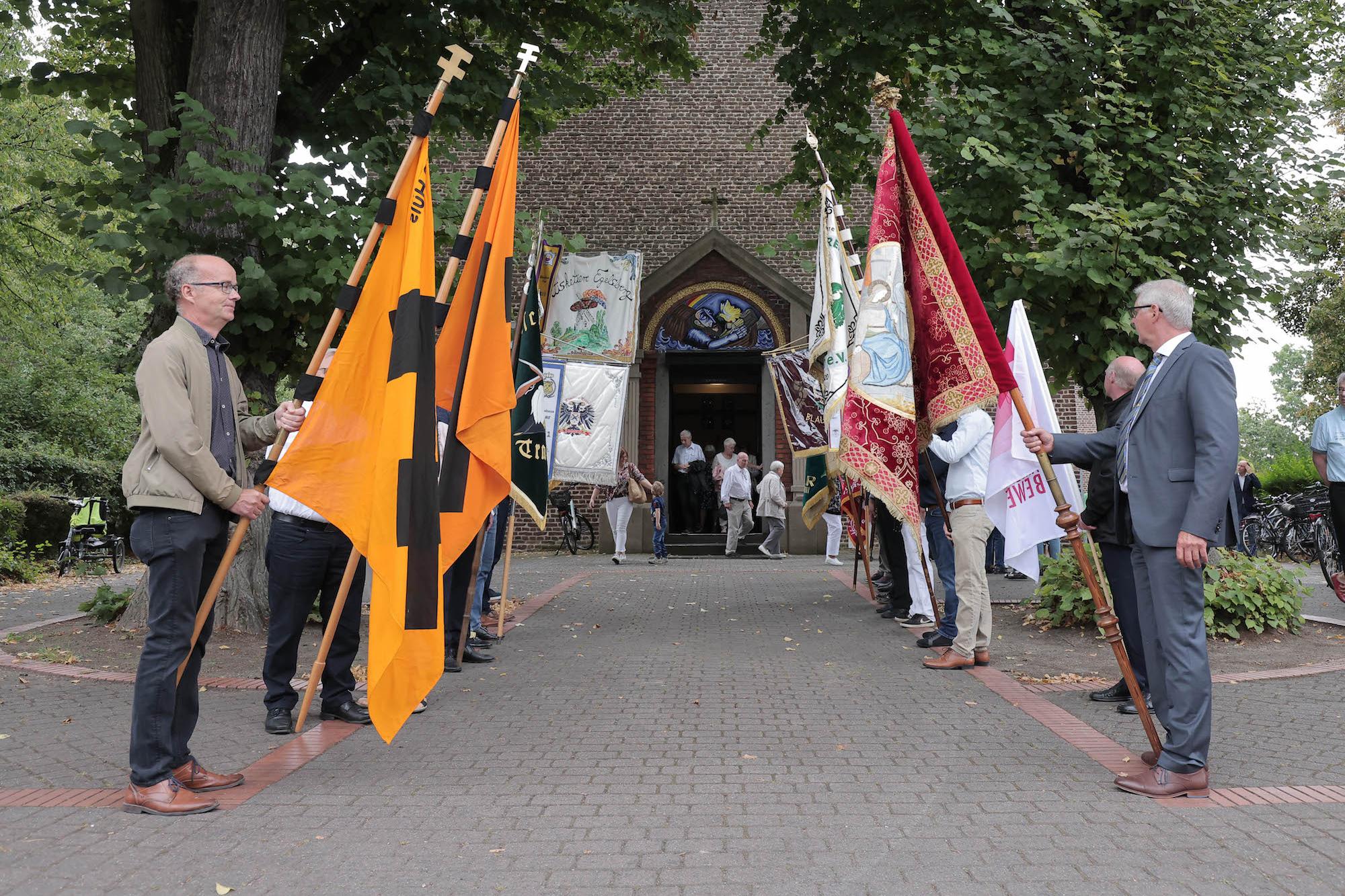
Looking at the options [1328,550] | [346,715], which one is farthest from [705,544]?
[346,715]

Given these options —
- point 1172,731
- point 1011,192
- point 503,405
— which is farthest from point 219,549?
point 1011,192

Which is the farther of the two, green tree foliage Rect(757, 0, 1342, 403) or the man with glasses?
the man with glasses

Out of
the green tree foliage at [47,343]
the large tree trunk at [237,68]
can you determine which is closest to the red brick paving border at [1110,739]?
the large tree trunk at [237,68]

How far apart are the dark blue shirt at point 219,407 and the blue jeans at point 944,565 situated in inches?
213

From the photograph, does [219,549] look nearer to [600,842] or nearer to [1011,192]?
[600,842]

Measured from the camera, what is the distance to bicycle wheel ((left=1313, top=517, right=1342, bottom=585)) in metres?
13.0

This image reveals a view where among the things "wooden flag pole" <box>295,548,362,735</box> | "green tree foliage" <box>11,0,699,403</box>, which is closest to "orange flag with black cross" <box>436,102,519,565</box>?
"wooden flag pole" <box>295,548,362,735</box>

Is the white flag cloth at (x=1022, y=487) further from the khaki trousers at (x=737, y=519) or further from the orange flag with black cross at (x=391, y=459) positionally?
the khaki trousers at (x=737, y=519)

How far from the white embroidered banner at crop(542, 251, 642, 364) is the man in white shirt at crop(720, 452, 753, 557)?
9.48 feet

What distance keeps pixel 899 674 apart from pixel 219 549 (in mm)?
4725

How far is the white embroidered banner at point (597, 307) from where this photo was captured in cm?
1838

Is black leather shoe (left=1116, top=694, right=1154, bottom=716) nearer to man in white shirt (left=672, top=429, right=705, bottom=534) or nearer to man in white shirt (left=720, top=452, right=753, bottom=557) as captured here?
man in white shirt (left=720, top=452, right=753, bottom=557)

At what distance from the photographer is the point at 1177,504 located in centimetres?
462

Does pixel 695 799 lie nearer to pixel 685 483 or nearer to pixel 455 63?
pixel 455 63
